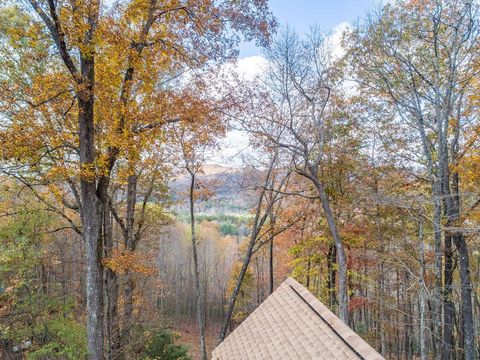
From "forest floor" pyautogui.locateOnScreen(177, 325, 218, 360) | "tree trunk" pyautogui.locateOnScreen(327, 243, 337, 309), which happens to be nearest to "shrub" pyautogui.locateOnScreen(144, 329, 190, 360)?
"tree trunk" pyautogui.locateOnScreen(327, 243, 337, 309)

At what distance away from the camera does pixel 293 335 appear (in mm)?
6348

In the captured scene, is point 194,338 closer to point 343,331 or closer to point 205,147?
point 205,147

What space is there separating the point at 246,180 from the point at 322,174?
3372 mm

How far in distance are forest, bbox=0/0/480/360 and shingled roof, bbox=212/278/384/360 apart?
331cm

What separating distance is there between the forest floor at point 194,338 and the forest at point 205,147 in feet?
41.7

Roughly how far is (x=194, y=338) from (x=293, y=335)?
1105 inches

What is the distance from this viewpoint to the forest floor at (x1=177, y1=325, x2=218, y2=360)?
27172mm

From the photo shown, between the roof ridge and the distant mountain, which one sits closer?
the roof ridge

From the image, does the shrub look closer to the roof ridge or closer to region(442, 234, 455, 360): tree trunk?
the roof ridge

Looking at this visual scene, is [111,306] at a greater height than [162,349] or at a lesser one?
greater

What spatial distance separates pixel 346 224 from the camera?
14.7 metres

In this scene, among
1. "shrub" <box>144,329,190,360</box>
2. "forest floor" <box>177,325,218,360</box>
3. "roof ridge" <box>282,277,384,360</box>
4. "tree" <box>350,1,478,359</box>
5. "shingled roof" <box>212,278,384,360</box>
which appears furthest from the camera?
"forest floor" <box>177,325,218,360</box>

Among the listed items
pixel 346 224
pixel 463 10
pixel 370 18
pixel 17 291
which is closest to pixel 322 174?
pixel 346 224

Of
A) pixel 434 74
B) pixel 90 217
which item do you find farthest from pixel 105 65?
pixel 434 74
